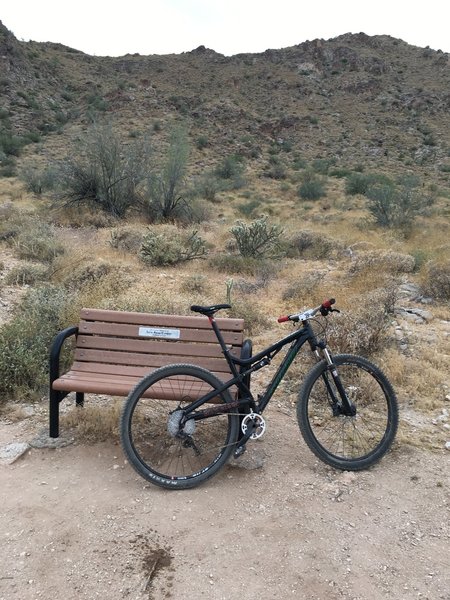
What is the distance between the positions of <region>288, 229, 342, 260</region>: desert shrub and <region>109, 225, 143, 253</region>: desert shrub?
3.41 meters

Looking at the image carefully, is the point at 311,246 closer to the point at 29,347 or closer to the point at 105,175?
the point at 105,175

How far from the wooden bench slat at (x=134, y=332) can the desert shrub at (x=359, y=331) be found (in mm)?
1836

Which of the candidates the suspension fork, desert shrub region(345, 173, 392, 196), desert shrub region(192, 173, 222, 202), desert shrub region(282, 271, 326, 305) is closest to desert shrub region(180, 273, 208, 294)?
desert shrub region(282, 271, 326, 305)

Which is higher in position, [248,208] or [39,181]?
[39,181]

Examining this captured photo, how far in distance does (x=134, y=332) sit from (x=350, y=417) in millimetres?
1606

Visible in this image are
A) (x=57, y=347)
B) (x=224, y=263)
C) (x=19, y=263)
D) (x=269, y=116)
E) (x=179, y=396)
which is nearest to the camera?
(x=179, y=396)

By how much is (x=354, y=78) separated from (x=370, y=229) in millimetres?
39286

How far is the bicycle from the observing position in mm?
2895

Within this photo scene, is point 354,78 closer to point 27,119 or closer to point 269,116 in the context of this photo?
point 269,116

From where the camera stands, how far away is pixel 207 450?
3.21 meters

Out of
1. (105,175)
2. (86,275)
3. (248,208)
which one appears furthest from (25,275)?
(248,208)

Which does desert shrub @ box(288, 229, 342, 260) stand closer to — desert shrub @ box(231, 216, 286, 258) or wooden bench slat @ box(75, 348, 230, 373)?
desert shrub @ box(231, 216, 286, 258)

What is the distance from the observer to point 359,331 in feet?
16.3

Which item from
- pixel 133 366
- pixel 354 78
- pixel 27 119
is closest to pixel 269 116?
pixel 354 78
